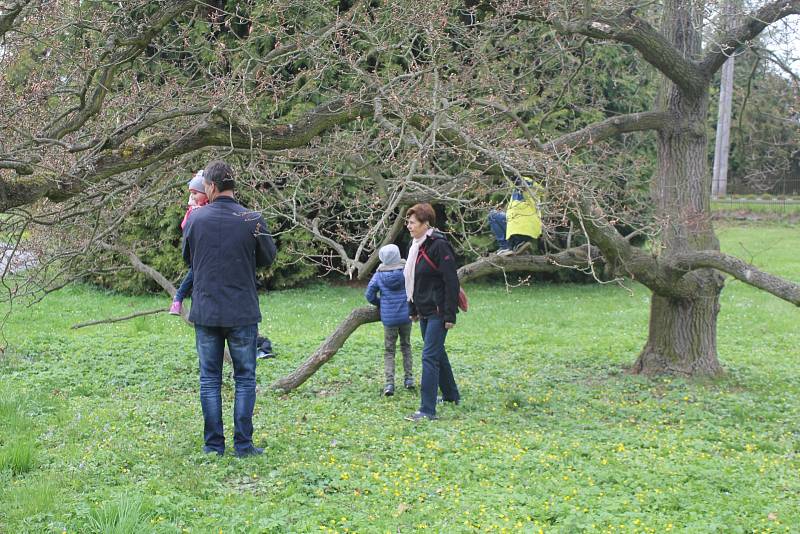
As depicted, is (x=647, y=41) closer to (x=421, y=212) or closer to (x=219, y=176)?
(x=421, y=212)

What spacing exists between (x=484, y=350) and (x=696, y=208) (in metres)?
3.25

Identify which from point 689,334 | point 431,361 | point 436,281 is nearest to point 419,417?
point 431,361

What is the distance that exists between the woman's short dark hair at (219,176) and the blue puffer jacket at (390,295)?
2.67m

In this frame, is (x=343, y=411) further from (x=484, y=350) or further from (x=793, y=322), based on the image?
(x=793, y=322)

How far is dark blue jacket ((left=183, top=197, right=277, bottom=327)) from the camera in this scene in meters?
5.46

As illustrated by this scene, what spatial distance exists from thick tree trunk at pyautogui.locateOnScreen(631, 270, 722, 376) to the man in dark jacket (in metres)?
5.00

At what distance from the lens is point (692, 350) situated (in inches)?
354

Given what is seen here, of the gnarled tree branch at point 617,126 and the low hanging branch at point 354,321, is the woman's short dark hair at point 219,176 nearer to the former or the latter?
the low hanging branch at point 354,321

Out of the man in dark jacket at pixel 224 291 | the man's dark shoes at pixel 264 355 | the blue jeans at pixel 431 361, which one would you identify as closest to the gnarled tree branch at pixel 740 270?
the blue jeans at pixel 431 361

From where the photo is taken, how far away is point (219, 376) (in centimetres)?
566

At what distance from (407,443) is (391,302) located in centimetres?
218

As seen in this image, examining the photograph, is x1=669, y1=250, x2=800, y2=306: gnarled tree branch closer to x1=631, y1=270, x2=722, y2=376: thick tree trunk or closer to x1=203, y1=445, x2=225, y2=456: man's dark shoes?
x1=631, y1=270, x2=722, y2=376: thick tree trunk

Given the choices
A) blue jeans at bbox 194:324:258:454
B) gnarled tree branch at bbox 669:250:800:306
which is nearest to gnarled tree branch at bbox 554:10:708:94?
gnarled tree branch at bbox 669:250:800:306

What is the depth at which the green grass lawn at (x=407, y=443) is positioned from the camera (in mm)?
4719
